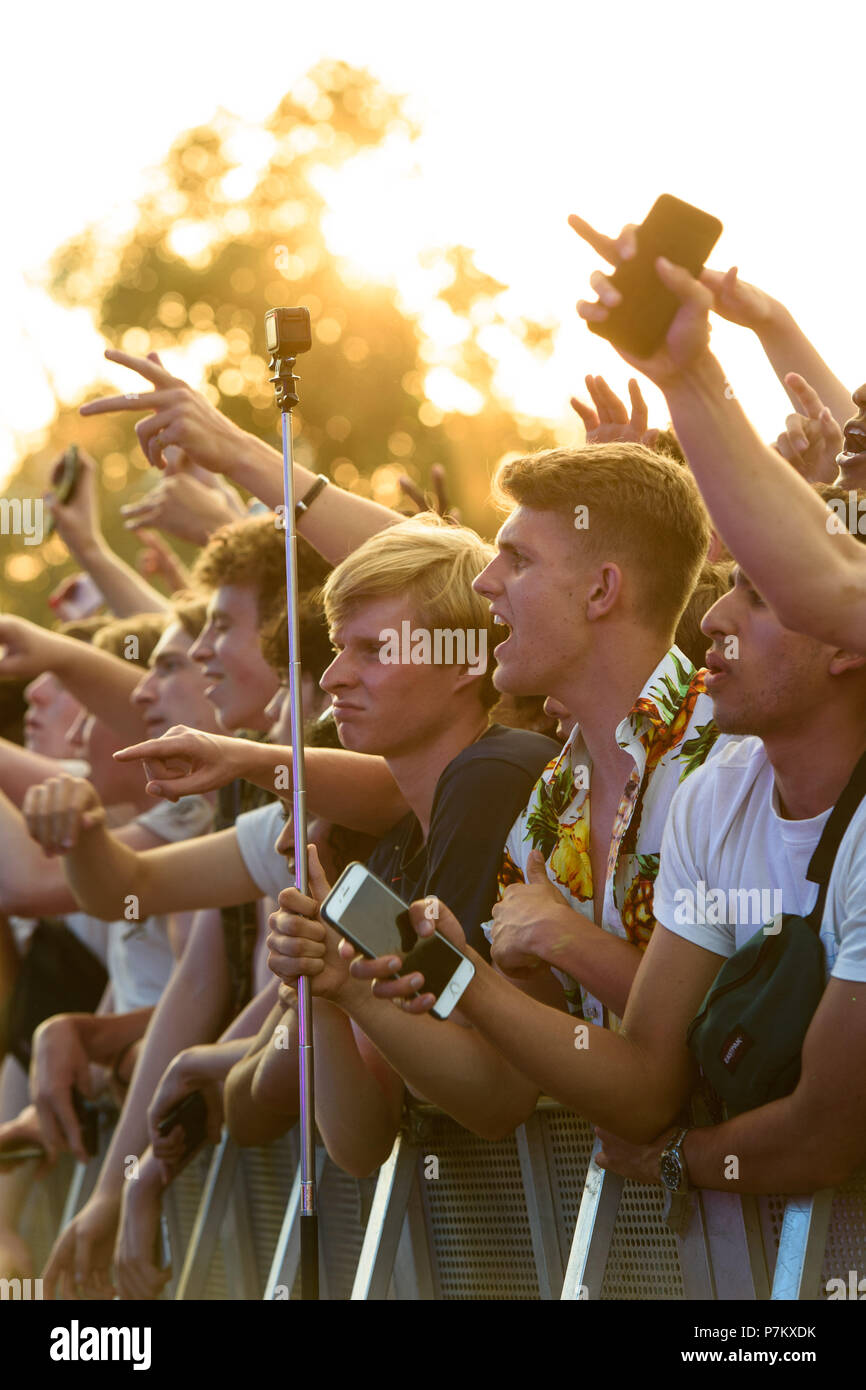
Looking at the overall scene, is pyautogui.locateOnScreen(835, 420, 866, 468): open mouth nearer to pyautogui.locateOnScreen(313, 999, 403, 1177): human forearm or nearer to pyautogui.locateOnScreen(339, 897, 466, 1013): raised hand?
pyautogui.locateOnScreen(339, 897, 466, 1013): raised hand

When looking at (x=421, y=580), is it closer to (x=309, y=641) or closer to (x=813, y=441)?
(x=309, y=641)

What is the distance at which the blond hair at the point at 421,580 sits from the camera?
3709 millimetres

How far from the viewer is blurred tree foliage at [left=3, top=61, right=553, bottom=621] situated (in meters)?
20.8

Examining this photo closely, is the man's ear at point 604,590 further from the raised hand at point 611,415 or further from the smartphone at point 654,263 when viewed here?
the smartphone at point 654,263

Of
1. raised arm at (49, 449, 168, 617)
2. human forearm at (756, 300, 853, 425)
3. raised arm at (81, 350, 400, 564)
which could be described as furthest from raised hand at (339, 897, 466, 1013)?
raised arm at (49, 449, 168, 617)

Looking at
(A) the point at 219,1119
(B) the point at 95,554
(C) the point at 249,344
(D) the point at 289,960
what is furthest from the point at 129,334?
(D) the point at 289,960

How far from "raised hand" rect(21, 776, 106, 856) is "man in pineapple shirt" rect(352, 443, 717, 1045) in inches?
50.8

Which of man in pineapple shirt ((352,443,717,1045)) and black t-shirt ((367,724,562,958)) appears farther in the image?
black t-shirt ((367,724,562,958))

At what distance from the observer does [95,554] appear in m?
6.40

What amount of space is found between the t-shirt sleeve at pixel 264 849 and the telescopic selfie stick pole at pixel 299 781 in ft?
4.55

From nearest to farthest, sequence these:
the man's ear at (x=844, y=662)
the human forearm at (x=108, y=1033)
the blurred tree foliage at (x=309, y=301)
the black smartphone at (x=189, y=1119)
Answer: the man's ear at (x=844, y=662), the black smartphone at (x=189, y=1119), the human forearm at (x=108, y=1033), the blurred tree foliage at (x=309, y=301)

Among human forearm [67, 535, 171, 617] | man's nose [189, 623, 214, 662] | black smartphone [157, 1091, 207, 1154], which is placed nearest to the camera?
black smartphone [157, 1091, 207, 1154]

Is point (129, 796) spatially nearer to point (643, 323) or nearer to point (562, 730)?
point (562, 730)

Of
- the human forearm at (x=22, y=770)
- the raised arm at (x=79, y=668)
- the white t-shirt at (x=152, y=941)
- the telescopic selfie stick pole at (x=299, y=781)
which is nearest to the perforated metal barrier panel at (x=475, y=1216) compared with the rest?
the telescopic selfie stick pole at (x=299, y=781)
